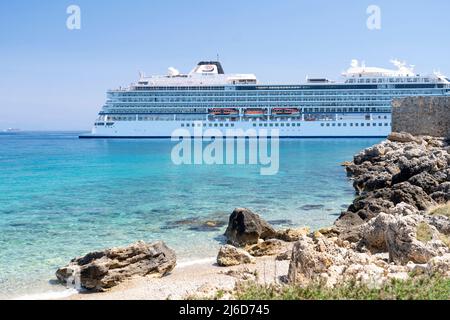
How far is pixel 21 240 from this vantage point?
973cm

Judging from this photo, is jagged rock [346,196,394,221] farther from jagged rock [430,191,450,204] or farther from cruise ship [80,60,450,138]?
cruise ship [80,60,450,138]

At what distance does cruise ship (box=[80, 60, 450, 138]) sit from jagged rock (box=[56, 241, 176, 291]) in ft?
167

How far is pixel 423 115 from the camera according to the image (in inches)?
991

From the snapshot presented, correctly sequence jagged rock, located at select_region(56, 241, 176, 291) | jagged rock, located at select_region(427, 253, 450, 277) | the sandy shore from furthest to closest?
jagged rock, located at select_region(56, 241, 176, 291) < the sandy shore < jagged rock, located at select_region(427, 253, 450, 277)

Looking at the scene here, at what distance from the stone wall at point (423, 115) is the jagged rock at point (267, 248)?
1862cm

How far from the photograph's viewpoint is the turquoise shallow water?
884cm

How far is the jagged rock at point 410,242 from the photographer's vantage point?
630 cm

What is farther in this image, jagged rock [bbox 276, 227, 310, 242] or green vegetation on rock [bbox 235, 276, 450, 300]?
jagged rock [bbox 276, 227, 310, 242]

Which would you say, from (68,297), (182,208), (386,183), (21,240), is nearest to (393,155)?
(386,183)

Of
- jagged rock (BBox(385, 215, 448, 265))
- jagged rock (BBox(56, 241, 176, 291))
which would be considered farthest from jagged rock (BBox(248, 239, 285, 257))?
jagged rock (BBox(385, 215, 448, 265))

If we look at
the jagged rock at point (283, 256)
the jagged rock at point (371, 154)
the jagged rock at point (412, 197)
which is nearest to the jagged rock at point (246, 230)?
the jagged rock at point (283, 256)

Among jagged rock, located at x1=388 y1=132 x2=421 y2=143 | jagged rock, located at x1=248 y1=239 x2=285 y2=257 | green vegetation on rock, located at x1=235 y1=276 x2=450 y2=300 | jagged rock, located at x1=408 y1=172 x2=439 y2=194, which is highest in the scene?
jagged rock, located at x1=388 y1=132 x2=421 y2=143
